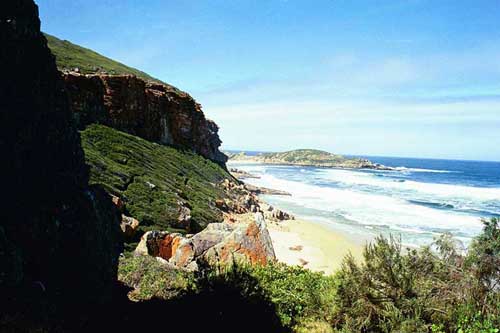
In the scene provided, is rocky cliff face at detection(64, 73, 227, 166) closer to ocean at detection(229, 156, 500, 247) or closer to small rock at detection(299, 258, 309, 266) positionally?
ocean at detection(229, 156, 500, 247)

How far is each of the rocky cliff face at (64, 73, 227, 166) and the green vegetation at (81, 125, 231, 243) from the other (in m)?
2.95

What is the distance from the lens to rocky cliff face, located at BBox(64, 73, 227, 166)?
3384 cm

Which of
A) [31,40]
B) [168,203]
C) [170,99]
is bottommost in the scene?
[168,203]

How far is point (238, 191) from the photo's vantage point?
140 feet

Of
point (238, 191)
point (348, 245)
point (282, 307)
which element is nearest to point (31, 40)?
point (282, 307)

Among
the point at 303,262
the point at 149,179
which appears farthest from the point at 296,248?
the point at 149,179

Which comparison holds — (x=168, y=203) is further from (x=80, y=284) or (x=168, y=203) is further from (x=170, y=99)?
(x=170, y=99)

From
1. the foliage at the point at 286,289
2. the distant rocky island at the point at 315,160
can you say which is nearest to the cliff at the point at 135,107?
the foliage at the point at 286,289

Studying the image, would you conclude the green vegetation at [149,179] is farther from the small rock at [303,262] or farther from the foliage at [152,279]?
the foliage at [152,279]

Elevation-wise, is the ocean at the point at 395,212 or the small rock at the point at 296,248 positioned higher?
the ocean at the point at 395,212

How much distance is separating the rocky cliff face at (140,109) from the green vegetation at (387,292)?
26.1m

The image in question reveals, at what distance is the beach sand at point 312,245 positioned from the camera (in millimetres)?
20984

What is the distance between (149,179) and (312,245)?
1376 cm

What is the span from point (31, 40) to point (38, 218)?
3.16 m
